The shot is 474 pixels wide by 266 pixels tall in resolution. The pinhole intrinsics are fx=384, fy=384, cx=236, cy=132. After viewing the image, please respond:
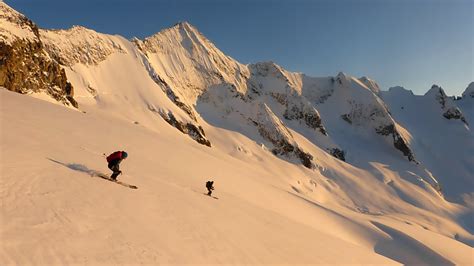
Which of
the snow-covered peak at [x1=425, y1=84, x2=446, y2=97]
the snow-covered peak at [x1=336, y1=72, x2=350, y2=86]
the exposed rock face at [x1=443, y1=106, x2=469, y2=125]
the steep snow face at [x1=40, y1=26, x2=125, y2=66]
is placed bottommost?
the steep snow face at [x1=40, y1=26, x2=125, y2=66]

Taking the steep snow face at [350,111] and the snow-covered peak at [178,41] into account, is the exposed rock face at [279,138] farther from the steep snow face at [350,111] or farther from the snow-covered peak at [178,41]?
the snow-covered peak at [178,41]

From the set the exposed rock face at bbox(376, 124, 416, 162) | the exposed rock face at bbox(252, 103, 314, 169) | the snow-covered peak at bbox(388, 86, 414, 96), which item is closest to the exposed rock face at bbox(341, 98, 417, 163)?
the exposed rock face at bbox(376, 124, 416, 162)

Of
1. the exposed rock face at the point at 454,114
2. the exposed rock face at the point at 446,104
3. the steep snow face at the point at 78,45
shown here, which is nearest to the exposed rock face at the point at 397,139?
the exposed rock face at the point at 454,114

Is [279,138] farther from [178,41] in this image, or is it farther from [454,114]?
[454,114]

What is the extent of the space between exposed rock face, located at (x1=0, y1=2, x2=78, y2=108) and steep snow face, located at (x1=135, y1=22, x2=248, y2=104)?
82.7 ft

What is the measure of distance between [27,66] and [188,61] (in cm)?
4418

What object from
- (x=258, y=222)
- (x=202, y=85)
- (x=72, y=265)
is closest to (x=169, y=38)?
(x=202, y=85)

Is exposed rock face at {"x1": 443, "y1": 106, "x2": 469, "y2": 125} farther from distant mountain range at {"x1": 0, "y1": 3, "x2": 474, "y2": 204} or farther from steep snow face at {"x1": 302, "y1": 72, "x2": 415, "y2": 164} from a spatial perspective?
steep snow face at {"x1": 302, "y1": 72, "x2": 415, "y2": 164}

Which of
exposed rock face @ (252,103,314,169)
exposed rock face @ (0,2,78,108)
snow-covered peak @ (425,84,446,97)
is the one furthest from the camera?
snow-covered peak @ (425,84,446,97)

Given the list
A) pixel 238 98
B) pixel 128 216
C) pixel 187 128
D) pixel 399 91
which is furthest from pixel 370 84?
pixel 128 216

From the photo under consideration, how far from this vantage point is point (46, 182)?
11.6 metres

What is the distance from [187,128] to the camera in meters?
59.4

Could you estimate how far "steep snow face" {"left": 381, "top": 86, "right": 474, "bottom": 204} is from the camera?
89438 mm

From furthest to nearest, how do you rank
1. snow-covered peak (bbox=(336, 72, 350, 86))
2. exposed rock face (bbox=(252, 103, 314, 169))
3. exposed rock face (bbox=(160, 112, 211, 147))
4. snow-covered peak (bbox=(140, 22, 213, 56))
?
snow-covered peak (bbox=(336, 72, 350, 86)), snow-covered peak (bbox=(140, 22, 213, 56)), exposed rock face (bbox=(252, 103, 314, 169)), exposed rock face (bbox=(160, 112, 211, 147))
